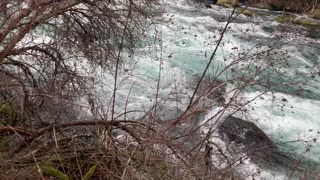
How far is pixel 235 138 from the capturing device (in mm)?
6984

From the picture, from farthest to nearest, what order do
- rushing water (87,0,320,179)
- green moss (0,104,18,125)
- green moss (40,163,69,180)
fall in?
rushing water (87,0,320,179)
green moss (0,104,18,125)
green moss (40,163,69,180)

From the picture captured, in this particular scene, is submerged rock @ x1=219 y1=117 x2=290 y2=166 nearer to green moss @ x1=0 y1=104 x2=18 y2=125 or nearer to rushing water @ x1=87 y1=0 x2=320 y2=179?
rushing water @ x1=87 y1=0 x2=320 y2=179

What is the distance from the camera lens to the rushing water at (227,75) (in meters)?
6.77

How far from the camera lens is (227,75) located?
5.67 m

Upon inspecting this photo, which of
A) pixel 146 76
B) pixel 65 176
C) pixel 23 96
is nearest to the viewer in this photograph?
pixel 65 176

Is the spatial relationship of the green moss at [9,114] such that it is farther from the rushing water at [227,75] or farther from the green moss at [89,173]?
the green moss at [89,173]

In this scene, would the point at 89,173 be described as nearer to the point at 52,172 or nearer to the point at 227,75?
the point at 52,172

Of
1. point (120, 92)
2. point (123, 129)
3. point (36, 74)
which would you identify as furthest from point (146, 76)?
point (123, 129)

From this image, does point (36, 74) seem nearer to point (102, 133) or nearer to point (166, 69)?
point (102, 133)

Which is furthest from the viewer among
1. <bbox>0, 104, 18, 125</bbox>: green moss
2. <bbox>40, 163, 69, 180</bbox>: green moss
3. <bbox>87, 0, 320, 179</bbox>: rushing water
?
<bbox>87, 0, 320, 179</bbox>: rushing water

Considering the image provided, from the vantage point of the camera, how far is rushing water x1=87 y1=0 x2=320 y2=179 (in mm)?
6766

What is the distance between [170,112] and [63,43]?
1681 mm

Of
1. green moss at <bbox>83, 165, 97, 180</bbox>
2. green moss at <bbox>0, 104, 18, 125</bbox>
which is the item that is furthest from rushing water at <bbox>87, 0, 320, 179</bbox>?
green moss at <bbox>83, 165, 97, 180</bbox>

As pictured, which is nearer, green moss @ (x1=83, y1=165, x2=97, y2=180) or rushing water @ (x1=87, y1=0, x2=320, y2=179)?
green moss @ (x1=83, y1=165, x2=97, y2=180)
